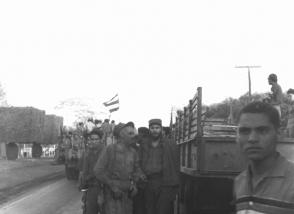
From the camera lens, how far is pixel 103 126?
63.1ft

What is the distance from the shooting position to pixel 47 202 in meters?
13.5

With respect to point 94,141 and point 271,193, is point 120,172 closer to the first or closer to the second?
point 94,141

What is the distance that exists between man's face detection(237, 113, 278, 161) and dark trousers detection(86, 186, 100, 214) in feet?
17.4

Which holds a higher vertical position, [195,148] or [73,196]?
[195,148]

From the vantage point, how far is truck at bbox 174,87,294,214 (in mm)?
6953

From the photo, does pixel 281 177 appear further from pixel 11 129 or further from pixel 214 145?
pixel 11 129

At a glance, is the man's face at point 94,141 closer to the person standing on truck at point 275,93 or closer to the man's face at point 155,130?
the man's face at point 155,130

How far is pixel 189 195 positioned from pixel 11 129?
3184 centimetres

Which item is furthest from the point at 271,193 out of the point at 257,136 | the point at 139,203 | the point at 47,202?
the point at 47,202

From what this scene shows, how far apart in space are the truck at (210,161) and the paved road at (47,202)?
13.0 feet

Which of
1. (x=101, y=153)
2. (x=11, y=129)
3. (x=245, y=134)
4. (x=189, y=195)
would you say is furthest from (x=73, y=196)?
(x=11, y=129)

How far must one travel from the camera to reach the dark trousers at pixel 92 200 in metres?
7.45

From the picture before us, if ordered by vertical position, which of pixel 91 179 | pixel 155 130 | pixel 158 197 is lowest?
pixel 158 197

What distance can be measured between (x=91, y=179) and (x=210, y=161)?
1646mm
